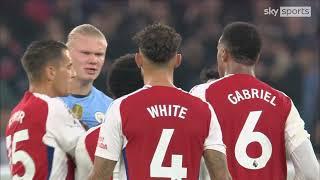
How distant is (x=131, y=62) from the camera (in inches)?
192

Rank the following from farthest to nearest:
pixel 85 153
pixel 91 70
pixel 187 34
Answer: pixel 187 34, pixel 91 70, pixel 85 153

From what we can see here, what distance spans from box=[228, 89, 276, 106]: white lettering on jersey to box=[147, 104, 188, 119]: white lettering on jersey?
0.57 meters

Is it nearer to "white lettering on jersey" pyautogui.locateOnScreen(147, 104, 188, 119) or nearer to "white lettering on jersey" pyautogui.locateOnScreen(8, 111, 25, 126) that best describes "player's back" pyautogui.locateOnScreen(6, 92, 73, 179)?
"white lettering on jersey" pyautogui.locateOnScreen(8, 111, 25, 126)

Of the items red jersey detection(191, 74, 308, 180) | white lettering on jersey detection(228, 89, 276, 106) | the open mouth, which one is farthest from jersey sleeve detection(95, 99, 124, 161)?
the open mouth

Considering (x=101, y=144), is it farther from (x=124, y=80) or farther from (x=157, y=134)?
(x=124, y=80)

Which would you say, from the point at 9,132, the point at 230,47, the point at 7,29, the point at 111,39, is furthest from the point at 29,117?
the point at 7,29

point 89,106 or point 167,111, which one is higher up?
point 167,111

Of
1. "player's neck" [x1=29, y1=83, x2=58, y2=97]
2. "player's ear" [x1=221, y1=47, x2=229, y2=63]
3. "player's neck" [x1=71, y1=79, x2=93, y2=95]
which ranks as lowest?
"player's neck" [x1=71, y1=79, x2=93, y2=95]

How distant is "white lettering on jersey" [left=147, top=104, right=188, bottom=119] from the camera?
4.13 metres

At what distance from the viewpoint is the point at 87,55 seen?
5.65 meters

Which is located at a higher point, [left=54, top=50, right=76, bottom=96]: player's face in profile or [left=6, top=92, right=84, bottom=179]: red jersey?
[left=54, top=50, right=76, bottom=96]: player's face in profile

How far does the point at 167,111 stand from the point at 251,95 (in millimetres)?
688

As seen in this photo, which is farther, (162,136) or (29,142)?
(29,142)

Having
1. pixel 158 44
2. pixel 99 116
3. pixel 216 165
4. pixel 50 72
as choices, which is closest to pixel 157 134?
pixel 216 165
